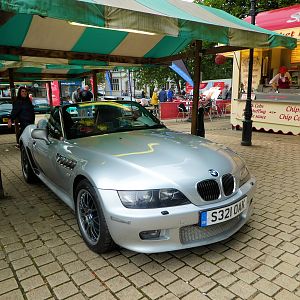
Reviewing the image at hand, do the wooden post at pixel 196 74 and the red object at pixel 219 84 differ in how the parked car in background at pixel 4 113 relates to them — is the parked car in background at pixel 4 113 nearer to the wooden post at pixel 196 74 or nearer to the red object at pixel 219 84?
the wooden post at pixel 196 74

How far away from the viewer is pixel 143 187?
2.68 meters

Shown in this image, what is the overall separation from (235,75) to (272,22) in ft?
7.63

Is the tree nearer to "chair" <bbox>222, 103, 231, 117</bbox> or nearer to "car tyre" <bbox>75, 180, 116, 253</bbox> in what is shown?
"chair" <bbox>222, 103, 231, 117</bbox>

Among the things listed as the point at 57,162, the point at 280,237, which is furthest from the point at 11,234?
the point at 280,237

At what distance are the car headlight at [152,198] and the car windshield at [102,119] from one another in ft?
5.48

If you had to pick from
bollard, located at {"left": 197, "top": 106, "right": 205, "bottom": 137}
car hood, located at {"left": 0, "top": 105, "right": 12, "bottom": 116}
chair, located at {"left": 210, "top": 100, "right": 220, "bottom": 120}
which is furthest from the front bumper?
chair, located at {"left": 210, "top": 100, "right": 220, "bottom": 120}

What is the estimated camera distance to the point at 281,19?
10516 millimetres

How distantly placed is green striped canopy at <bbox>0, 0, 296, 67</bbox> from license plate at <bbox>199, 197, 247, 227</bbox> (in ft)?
7.72

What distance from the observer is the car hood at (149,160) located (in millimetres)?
2766

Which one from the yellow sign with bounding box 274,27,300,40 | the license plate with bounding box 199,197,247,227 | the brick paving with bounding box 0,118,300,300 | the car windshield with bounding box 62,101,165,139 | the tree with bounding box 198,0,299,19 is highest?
the tree with bounding box 198,0,299,19

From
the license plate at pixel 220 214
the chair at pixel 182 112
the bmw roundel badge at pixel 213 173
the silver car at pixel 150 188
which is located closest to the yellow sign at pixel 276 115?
the chair at pixel 182 112

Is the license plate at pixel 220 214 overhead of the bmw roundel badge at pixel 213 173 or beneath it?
beneath

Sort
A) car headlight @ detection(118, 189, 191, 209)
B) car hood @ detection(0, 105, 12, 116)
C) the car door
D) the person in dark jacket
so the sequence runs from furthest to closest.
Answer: car hood @ detection(0, 105, 12, 116)
the person in dark jacket
the car door
car headlight @ detection(118, 189, 191, 209)

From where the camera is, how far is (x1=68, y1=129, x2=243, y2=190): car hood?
2766 millimetres
